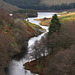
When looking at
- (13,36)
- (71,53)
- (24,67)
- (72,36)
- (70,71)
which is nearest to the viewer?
(70,71)

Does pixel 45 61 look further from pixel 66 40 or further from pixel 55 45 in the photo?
pixel 66 40

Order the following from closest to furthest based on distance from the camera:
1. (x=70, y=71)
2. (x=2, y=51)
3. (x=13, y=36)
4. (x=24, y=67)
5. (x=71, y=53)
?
(x=70, y=71)
(x=71, y=53)
(x=2, y=51)
(x=24, y=67)
(x=13, y=36)

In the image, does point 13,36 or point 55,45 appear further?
point 13,36

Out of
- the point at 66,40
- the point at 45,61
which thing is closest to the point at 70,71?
the point at 66,40

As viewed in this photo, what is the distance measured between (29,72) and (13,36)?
36.6 m

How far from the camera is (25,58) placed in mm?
66750

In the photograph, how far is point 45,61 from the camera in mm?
59375

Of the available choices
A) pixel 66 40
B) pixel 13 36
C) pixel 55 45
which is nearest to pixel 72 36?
pixel 66 40

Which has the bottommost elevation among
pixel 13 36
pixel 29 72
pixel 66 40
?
pixel 29 72

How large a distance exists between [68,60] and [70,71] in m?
2.71

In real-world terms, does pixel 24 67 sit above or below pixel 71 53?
below

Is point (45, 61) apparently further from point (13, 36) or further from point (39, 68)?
point (13, 36)

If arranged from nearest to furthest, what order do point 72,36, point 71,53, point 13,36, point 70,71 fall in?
point 70,71
point 71,53
point 72,36
point 13,36

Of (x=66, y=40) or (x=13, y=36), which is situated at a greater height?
(x=66, y=40)
